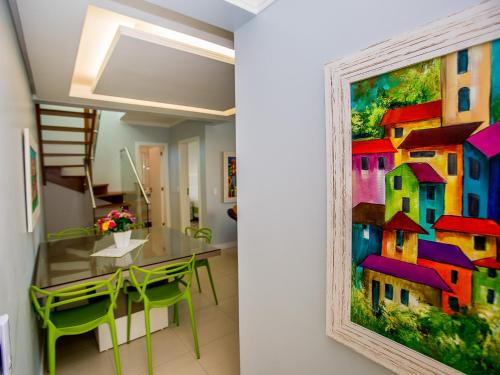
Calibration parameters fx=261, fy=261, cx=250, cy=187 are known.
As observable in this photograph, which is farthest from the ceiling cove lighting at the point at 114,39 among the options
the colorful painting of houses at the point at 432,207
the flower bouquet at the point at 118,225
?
the colorful painting of houses at the point at 432,207

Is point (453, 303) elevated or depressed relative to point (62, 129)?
depressed

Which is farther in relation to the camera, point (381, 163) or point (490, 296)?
point (381, 163)

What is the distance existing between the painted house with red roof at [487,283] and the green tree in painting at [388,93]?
446 mm

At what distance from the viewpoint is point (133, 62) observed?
2.26 metres

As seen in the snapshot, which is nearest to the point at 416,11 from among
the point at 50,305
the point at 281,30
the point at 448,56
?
the point at 448,56

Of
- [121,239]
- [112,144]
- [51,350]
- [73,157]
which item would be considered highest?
[112,144]

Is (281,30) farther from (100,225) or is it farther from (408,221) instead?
(100,225)

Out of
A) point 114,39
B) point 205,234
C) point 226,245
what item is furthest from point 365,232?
point 226,245

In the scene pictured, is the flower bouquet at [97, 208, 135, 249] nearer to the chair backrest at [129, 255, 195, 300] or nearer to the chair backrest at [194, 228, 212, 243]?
the chair backrest at [129, 255, 195, 300]

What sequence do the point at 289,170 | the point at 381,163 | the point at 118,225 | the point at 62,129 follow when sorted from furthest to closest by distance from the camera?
1. the point at 62,129
2. the point at 118,225
3. the point at 289,170
4. the point at 381,163

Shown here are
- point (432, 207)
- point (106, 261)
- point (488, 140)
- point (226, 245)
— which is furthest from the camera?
point (226, 245)

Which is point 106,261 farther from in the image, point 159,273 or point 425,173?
point 425,173

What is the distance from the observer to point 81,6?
1463mm

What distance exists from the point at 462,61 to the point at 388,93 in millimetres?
191
